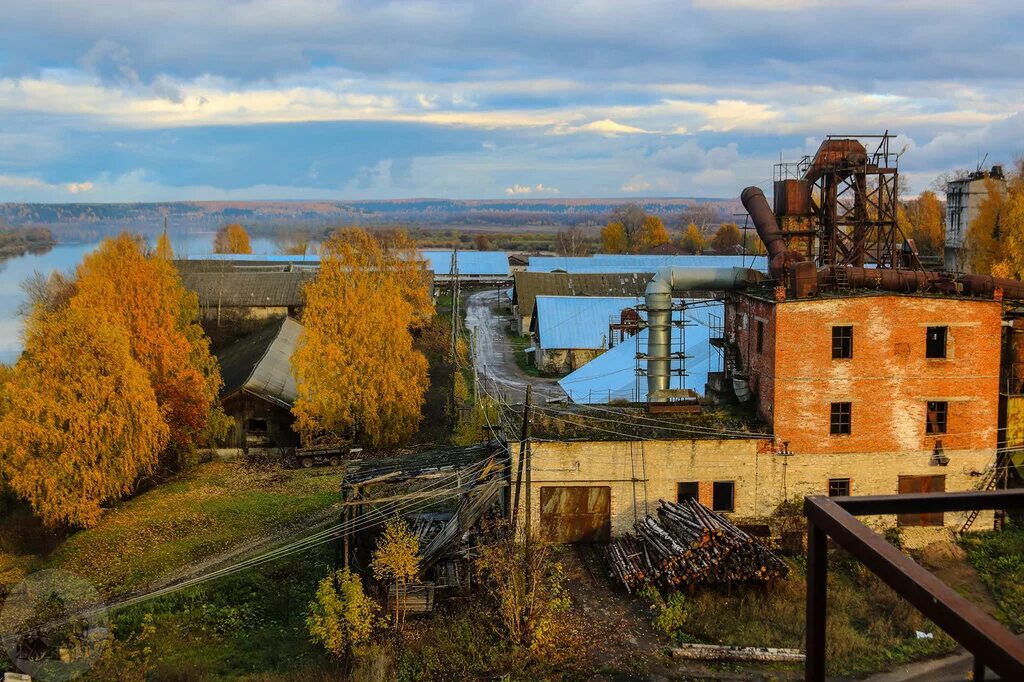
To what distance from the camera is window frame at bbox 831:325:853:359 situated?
22.1m

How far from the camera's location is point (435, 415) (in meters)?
36.8

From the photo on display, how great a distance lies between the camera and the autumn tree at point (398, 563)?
17656mm

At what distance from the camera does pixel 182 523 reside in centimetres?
2480

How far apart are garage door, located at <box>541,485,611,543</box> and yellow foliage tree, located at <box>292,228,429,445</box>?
1178 cm

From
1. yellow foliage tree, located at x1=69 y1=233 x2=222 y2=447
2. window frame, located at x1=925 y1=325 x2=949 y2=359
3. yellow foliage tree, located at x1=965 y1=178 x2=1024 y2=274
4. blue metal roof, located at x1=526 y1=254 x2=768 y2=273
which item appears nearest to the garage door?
window frame, located at x1=925 y1=325 x2=949 y2=359

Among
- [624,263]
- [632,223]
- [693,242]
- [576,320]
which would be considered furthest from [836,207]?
[632,223]

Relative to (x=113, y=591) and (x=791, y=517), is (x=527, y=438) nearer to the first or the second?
(x=791, y=517)

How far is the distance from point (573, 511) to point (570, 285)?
38894 mm

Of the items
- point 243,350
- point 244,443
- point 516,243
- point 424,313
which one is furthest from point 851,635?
point 516,243

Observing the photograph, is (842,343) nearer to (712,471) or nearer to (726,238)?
(712,471)

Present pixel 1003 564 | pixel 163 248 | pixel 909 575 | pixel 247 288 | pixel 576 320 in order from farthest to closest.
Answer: pixel 247 288, pixel 576 320, pixel 163 248, pixel 1003 564, pixel 909 575

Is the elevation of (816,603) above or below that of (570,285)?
below

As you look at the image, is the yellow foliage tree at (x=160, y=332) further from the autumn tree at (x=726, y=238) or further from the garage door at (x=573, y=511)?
the autumn tree at (x=726, y=238)

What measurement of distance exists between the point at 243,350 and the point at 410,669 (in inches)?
1224
